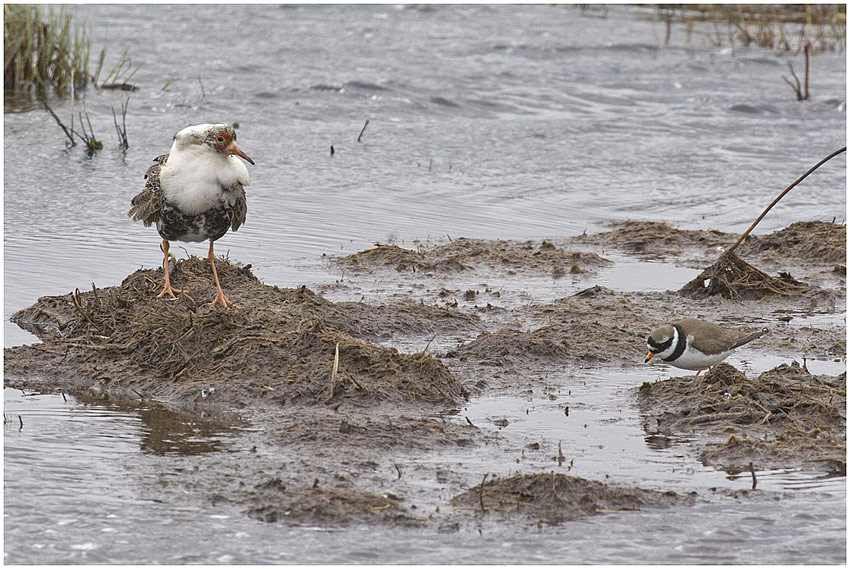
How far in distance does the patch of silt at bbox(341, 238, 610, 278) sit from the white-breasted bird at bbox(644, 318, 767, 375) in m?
2.84

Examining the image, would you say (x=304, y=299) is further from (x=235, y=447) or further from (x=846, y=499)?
(x=846, y=499)

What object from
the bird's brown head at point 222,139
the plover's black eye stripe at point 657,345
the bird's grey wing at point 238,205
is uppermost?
the bird's brown head at point 222,139

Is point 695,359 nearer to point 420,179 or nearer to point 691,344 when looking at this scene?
point 691,344

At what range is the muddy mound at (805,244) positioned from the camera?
419 inches

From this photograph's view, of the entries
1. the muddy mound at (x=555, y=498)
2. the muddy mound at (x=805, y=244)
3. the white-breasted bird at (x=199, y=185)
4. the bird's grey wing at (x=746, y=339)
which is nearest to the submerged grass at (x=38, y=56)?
the white-breasted bird at (x=199, y=185)

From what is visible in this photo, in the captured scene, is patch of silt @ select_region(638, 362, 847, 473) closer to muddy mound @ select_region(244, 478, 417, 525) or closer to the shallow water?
the shallow water

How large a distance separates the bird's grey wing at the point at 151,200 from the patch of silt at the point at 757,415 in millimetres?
3385

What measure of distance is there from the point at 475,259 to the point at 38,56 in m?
9.21

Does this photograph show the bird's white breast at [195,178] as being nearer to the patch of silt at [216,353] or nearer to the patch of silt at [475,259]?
the patch of silt at [216,353]

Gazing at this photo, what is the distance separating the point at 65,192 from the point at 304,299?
16.6 feet

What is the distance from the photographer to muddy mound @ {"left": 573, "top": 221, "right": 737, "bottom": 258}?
11.1 meters

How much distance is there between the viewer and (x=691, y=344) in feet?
23.3

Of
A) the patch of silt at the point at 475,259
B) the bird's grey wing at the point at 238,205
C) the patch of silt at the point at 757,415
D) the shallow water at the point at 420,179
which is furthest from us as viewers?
the patch of silt at the point at 475,259

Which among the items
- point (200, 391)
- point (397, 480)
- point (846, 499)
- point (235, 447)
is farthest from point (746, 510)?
point (200, 391)
